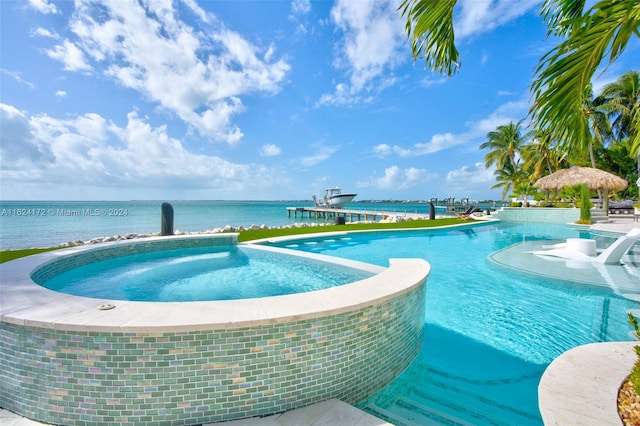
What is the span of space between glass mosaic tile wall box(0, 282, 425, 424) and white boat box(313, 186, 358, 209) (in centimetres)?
3626

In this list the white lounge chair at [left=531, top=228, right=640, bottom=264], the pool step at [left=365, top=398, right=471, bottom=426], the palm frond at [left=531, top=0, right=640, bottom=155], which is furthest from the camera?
the white lounge chair at [left=531, top=228, right=640, bottom=264]

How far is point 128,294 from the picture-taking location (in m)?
4.71

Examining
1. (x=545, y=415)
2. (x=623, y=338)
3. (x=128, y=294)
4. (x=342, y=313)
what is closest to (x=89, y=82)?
(x=128, y=294)

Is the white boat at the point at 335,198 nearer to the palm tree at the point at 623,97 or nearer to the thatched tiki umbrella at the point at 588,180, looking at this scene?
the thatched tiki umbrella at the point at 588,180

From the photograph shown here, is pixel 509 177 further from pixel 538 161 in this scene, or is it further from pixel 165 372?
pixel 165 372

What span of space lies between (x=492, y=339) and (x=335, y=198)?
115ft

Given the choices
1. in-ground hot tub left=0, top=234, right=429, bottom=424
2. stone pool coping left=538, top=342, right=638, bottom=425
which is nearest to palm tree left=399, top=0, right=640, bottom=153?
stone pool coping left=538, top=342, right=638, bottom=425

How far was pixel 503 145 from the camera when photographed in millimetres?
27688

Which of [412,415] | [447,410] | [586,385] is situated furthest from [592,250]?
[412,415]

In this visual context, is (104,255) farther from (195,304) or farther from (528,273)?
(528,273)

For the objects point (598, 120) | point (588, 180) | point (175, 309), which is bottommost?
point (175, 309)

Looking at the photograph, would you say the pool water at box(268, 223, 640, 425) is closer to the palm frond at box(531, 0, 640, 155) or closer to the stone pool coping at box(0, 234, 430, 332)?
the stone pool coping at box(0, 234, 430, 332)

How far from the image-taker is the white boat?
38.4m

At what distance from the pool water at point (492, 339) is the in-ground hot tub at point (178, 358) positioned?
68 centimetres
